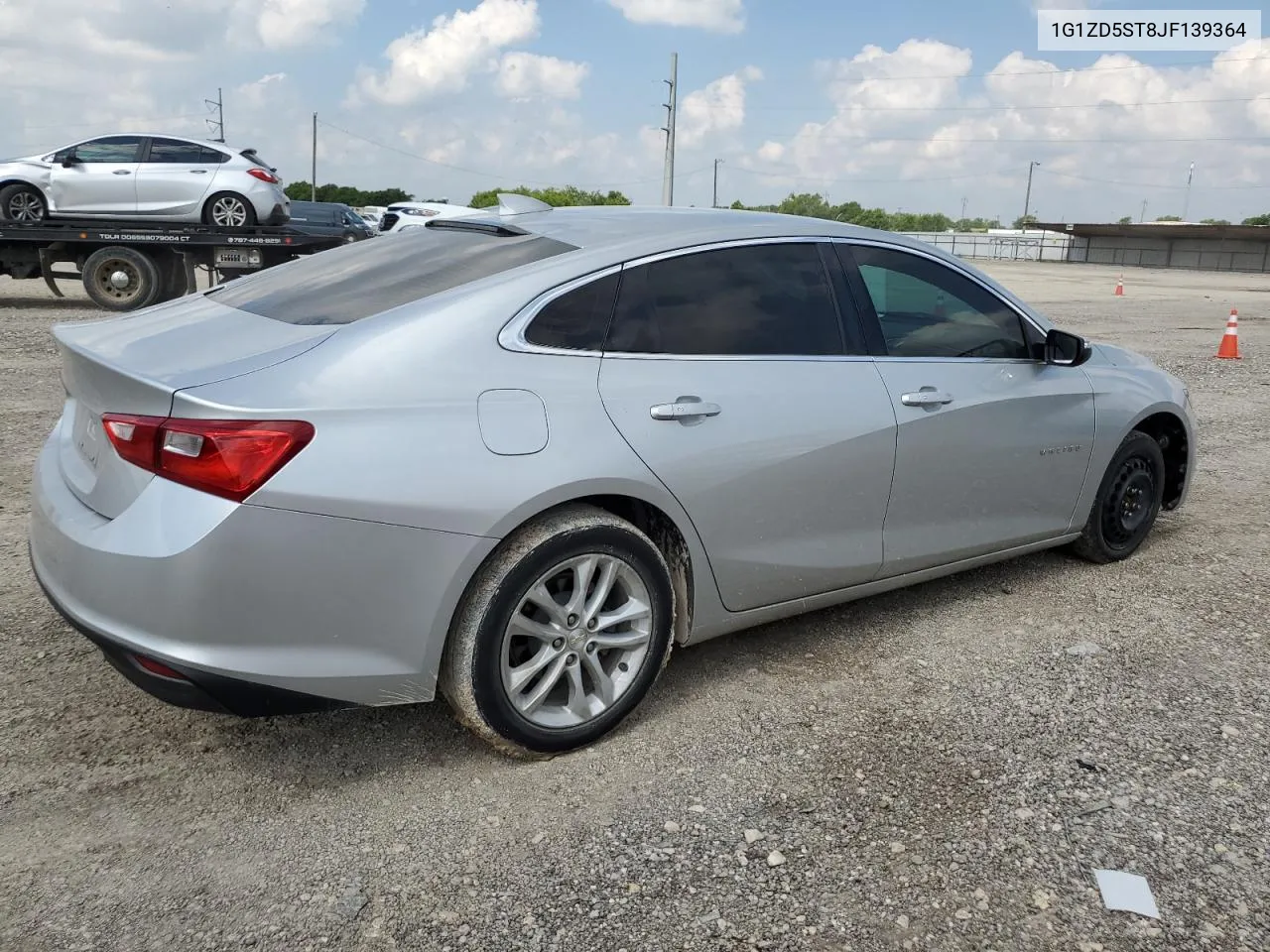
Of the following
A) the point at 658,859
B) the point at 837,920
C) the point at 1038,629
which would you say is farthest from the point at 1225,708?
the point at 658,859

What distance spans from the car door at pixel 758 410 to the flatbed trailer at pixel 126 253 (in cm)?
1213

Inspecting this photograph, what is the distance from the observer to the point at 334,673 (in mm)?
2799

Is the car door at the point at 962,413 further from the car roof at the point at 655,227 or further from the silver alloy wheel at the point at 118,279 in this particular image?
the silver alloy wheel at the point at 118,279

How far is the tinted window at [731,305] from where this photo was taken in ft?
11.0

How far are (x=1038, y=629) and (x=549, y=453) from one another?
2.39 metres

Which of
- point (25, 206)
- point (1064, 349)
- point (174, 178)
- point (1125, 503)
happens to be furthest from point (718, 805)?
point (25, 206)

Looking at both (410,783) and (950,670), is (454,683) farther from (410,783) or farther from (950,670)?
(950,670)

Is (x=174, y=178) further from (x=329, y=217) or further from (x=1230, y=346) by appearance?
(x=1230, y=346)

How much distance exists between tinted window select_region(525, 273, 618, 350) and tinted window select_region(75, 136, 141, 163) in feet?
45.6

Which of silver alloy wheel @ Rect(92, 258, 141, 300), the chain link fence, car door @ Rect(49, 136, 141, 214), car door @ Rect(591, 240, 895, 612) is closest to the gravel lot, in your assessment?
car door @ Rect(591, 240, 895, 612)

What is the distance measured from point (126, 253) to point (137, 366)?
1303 cm

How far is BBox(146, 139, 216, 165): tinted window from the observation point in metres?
14.9

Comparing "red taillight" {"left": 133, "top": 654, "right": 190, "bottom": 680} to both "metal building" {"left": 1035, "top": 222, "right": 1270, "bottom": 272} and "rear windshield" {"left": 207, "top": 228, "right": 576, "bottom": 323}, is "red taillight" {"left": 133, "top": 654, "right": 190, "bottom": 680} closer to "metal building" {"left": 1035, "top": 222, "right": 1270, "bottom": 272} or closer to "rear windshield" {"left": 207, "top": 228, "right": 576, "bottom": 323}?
"rear windshield" {"left": 207, "top": 228, "right": 576, "bottom": 323}

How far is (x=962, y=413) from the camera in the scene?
4027mm
